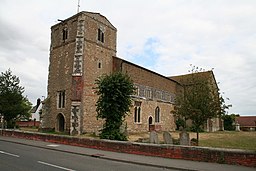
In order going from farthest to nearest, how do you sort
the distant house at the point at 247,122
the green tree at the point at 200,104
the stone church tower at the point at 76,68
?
the distant house at the point at 247,122, the stone church tower at the point at 76,68, the green tree at the point at 200,104

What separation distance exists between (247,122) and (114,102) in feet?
283

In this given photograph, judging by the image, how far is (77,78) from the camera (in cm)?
3089

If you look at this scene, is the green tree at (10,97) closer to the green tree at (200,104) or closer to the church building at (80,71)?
the church building at (80,71)

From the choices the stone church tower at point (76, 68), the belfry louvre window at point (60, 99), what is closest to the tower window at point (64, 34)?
the stone church tower at point (76, 68)

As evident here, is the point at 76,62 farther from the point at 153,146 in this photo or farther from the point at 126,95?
the point at 153,146

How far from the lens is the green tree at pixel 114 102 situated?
20.2 meters

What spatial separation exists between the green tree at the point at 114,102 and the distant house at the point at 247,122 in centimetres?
7797

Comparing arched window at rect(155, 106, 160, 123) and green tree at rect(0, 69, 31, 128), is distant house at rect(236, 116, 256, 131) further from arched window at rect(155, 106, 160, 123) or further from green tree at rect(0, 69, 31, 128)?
green tree at rect(0, 69, 31, 128)

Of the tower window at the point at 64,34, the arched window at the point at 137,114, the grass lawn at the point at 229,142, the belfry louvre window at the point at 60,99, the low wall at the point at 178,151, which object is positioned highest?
the tower window at the point at 64,34

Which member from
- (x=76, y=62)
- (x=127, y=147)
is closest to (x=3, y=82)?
(x=76, y=62)

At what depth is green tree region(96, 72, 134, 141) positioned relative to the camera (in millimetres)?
20250

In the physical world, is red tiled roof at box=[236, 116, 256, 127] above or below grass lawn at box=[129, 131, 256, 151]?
above

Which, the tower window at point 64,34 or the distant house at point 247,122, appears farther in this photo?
the distant house at point 247,122

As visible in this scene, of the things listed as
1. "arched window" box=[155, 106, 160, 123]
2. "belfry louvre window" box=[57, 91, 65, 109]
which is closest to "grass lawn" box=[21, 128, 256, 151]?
"belfry louvre window" box=[57, 91, 65, 109]
